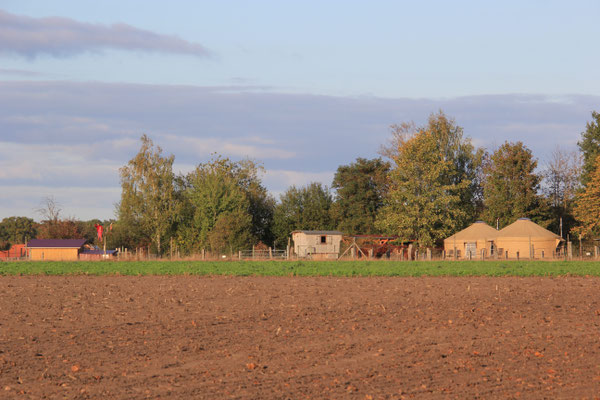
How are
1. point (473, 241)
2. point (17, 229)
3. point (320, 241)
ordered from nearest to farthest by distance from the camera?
point (473, 241) < point (320, 241) < point (17, 229)

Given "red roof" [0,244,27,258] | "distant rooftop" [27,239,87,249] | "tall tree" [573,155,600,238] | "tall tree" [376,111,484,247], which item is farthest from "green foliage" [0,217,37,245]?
"tall tree" [573,155,600,238]

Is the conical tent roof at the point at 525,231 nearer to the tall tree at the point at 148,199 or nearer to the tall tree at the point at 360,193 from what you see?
the tall tree at the point at 360,193

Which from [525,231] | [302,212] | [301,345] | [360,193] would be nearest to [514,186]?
[525,231]

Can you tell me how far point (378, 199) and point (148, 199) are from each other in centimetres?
2677

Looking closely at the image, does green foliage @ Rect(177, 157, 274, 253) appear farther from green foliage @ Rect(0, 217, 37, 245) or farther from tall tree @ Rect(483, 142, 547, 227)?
green foliage @ Rect(0, 217, 37, 245)

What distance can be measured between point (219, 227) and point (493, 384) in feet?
216

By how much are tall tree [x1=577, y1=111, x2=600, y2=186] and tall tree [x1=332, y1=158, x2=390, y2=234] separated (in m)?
21.6

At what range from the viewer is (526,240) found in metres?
68.8

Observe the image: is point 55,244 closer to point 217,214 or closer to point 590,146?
point 217,214

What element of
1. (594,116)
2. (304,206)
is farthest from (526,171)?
(304,206)

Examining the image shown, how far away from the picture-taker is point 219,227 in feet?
251

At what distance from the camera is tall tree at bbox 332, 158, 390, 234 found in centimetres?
8531

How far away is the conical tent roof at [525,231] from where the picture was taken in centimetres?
6906

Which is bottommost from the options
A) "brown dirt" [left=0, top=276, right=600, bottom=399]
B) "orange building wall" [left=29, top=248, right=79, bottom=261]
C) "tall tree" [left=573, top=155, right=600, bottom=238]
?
"brown dirt" [left=0, top=276, right=600, bottom=399]
